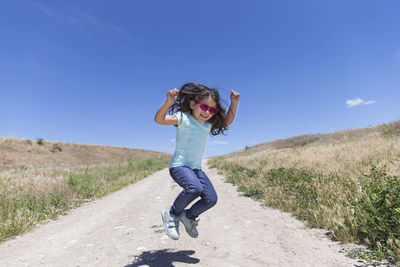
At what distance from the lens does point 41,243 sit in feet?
13.5

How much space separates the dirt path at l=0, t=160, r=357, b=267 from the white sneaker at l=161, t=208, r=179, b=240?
0.30 meters

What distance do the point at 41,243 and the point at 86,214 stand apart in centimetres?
226

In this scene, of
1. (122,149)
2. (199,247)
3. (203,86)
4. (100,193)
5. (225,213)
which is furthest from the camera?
(122,149)

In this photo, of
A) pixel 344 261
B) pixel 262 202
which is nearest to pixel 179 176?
pixel 344 261

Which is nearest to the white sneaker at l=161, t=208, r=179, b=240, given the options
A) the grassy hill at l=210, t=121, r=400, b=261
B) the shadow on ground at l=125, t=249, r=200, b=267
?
the shadow on ground at l=125, t=249, r=200, b=267

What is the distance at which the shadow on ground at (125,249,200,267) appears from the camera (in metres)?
3.09

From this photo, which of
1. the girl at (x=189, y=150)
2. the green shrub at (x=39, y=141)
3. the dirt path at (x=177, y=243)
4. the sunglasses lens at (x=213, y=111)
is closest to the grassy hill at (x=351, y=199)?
the dirt path at (x=177, y=243)

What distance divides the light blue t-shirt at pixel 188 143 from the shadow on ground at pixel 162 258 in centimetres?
124

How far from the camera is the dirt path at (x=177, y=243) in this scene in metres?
3.14

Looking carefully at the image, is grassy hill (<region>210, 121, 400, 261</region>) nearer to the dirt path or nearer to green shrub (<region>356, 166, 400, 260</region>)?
green shrub (<region>356, 166, 400, 260</region>)

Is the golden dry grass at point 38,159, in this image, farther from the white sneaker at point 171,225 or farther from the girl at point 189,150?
the girl at point 189,150

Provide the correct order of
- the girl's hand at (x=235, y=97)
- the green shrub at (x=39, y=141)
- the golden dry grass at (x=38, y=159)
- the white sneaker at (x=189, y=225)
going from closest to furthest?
the white sneaker at (x=189, y=225) → the girl's hand at (x=235, y=97) → the golden dry grass at (x=38, y=159) → the green shrub at (x=39, y=141)

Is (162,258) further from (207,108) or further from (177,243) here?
(207,108)

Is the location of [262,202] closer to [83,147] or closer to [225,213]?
[225,213]
